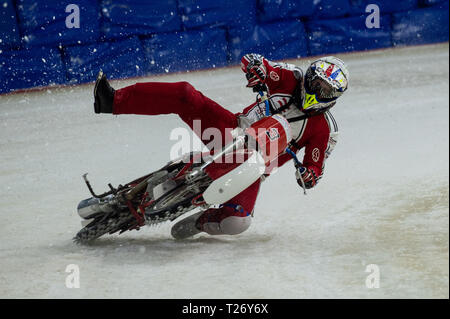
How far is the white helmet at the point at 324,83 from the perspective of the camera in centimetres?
343

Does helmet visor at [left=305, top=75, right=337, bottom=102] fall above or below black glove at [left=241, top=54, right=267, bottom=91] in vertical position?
below

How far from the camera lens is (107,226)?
3594mm

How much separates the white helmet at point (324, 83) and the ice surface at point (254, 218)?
815mm

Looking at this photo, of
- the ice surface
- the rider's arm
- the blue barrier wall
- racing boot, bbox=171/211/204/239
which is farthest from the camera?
the blue barrier wall

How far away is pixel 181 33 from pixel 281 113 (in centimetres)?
600

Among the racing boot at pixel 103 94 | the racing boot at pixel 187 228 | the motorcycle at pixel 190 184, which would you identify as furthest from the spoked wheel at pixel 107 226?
the racing boot at pixel 103 94

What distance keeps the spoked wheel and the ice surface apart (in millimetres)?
69

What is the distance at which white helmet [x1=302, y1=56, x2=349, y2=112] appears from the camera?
3.43m

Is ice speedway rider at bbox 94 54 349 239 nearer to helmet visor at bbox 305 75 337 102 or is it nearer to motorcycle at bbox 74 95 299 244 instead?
helmet visor at bbox 305 75 337 102

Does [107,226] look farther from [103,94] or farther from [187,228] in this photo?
[103,94]

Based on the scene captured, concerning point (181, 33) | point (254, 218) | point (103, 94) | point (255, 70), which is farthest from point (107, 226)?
point (181, 33)

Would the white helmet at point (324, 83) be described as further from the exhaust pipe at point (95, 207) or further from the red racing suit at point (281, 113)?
the exhaust pipe at point (95, 207)

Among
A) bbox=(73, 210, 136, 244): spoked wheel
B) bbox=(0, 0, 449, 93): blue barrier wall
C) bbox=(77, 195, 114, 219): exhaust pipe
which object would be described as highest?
bbox=(0, 0, 449, 93): blue barrier wall

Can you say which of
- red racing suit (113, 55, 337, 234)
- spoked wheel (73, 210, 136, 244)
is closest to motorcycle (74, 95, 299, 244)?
spoked wheel (73, 210, 136, 244)
